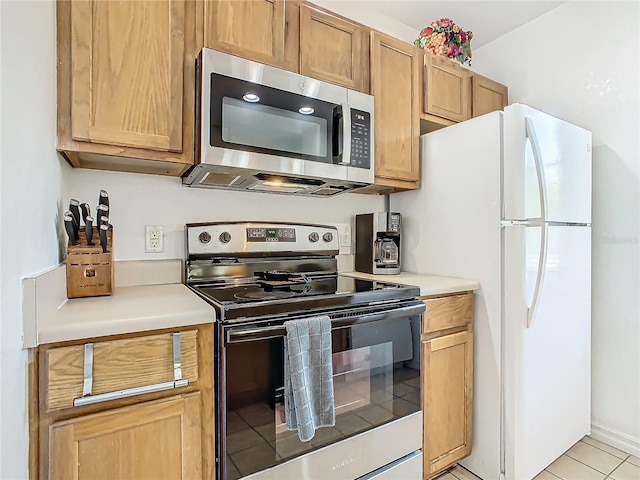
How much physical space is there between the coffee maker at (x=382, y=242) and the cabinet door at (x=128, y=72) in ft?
3.62

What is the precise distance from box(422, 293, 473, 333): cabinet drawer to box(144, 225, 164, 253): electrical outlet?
1205mm

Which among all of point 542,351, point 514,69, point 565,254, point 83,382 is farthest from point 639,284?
point 83,382

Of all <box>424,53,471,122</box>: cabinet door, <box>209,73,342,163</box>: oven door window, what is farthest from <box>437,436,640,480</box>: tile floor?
<box>424,53,471,122</box>: cabinet door

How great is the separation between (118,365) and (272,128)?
1.02 metres

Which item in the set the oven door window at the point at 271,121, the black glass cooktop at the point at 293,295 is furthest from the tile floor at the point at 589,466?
the oven door window at the point at 271,121

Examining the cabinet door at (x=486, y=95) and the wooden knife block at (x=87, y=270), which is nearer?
the wooden knife block at (x=87, y=270)

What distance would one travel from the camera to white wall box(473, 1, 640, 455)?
2.00 metres

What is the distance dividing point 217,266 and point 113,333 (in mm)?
710

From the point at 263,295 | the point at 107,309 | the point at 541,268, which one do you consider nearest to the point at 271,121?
the point at 263,295

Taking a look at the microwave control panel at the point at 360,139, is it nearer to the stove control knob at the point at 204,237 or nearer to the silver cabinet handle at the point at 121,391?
the stove control knob at the point at 204,237

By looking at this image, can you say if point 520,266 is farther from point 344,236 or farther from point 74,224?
point 74,224

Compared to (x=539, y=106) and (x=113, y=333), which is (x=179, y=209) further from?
(x=539, y=106)

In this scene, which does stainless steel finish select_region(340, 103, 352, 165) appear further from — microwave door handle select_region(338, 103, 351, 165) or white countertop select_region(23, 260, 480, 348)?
white countertop select_region(23, 260, 480, 348)

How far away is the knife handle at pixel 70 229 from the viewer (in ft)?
4.00
